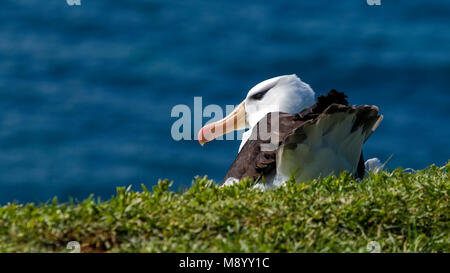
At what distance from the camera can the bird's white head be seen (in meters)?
7.82

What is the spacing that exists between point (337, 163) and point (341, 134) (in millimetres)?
278

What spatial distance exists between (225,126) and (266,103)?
2.69 feet

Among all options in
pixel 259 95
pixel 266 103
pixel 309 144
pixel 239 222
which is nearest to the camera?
pixel 239 222

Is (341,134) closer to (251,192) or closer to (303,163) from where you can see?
(303,163)

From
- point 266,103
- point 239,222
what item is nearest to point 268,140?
point 266,103

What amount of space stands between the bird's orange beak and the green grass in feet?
10.7

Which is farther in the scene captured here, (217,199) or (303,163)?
(303,163)

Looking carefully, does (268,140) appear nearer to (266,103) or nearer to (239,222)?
(266,103)

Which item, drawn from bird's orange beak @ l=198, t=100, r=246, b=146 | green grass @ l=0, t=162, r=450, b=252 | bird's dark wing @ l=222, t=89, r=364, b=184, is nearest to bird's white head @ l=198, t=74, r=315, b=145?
bird's orange beak @ l=198, t=100, r=246, b=146

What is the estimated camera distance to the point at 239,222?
4.69 meters

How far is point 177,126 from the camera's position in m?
8.43

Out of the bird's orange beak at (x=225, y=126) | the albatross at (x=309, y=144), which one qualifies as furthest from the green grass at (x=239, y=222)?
the bird's orange beak at (x=225, y=126)

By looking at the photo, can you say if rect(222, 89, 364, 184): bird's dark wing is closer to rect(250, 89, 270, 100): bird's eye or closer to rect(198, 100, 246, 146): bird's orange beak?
rect(250, 89, 270, 100): bird's eye
